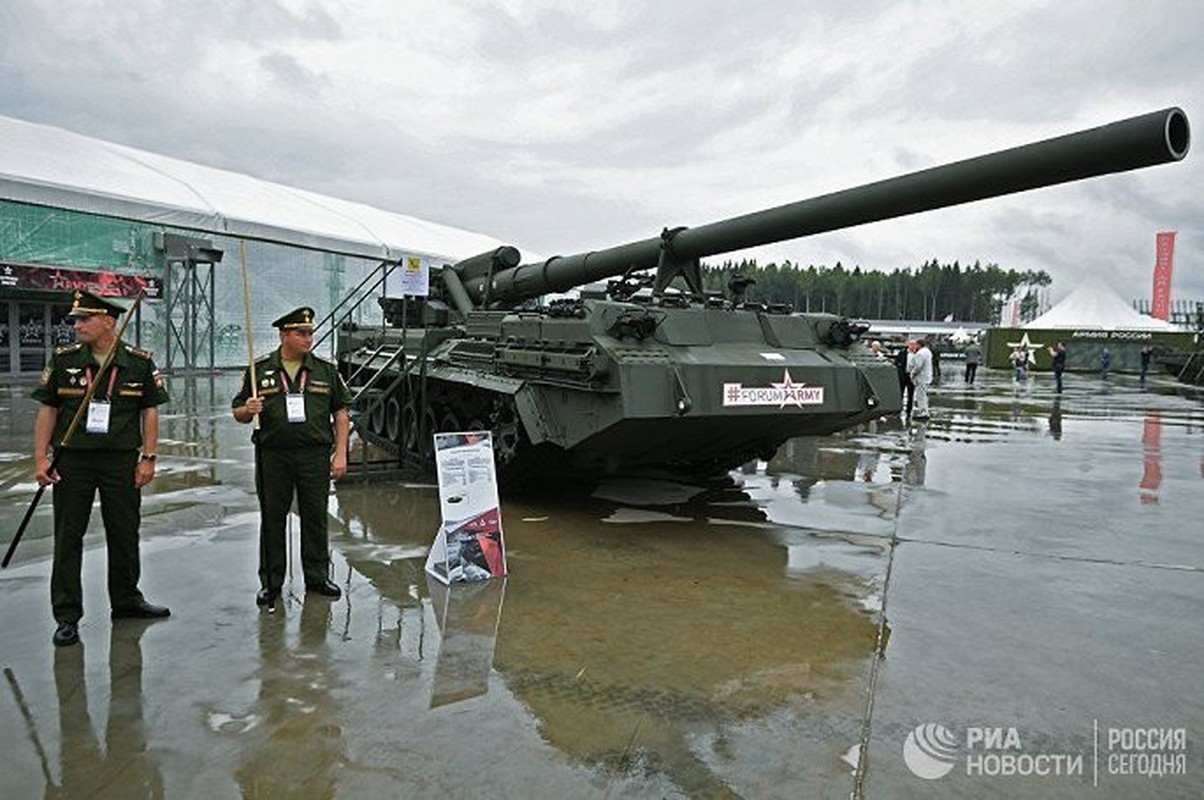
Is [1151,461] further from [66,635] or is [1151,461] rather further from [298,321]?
[66,635]

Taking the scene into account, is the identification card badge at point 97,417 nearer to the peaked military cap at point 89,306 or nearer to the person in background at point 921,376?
the peaked military cap at point 89,306

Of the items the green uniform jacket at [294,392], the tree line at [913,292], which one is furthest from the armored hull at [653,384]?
the tree line at [913,292]

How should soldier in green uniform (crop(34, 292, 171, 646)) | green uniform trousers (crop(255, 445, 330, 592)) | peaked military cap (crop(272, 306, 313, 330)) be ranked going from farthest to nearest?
peaked military cap (crop(272, 306, 313, 330))
green uniform trousers (crop(255, 445, 330, 592))
soldier in green uniform (crop(34, 292, 171, 646))

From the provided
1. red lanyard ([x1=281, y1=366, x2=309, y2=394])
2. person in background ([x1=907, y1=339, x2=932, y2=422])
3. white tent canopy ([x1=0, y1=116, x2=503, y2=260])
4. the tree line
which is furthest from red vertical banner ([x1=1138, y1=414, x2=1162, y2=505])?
the tree line

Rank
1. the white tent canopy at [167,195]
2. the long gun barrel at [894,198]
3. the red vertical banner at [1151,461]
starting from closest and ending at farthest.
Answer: the long gun barrel at [894,198] → the red vertical banner at [1151,461] → the white tent canopy at [167,195]

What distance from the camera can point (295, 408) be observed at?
4.83 metres

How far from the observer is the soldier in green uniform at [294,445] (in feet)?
15.8

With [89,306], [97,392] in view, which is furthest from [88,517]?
[89,306]

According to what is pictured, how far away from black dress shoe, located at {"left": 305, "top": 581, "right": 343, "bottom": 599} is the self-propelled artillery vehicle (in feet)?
7.03

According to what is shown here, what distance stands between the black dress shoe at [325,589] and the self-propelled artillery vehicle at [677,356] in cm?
214

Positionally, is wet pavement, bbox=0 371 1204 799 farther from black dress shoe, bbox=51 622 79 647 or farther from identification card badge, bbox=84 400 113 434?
identification card badge, bbox=84 400 113 434

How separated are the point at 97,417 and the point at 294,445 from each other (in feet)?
3.11

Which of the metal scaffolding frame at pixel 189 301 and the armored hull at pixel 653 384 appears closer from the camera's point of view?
the armored hull at pixel 653 384

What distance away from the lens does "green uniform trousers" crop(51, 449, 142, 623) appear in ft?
13.6
